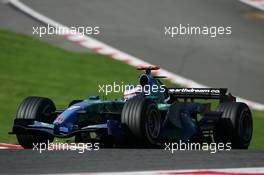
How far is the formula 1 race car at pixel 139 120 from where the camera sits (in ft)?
37.0

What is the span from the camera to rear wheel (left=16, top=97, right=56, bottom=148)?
471 inches

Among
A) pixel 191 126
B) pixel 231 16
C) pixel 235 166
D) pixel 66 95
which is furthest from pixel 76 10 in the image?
pixel 235 166

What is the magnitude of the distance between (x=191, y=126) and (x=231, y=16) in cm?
1277

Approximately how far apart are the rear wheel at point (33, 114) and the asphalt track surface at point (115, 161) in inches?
71.7

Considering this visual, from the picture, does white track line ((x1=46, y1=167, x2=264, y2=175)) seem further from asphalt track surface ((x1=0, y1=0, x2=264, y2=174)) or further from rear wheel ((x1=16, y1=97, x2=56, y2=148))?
asphalt track surface ((x1=0, y1=0, x2=264, y2=174))

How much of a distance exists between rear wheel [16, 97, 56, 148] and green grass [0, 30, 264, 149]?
A: 371cm

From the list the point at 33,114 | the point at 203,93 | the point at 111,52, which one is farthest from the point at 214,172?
the point at 111,52

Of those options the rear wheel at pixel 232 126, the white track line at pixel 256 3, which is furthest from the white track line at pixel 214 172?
the white track line at pixel 256 3

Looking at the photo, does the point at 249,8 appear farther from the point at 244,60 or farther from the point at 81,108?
the point at 81,108

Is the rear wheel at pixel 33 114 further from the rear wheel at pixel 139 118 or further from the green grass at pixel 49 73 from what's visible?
the green grass at pixel 49 73

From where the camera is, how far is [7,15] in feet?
77.0

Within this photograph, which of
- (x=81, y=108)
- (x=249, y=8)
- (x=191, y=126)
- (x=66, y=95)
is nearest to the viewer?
(x=81, y=108)

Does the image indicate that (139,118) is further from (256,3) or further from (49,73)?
(256,3)

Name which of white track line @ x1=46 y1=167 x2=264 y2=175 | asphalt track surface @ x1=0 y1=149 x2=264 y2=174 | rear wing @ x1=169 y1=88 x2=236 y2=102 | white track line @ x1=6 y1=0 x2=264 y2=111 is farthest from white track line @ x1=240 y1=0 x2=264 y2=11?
white track line @ x1=46 y1=167 x2=264 y2=175
